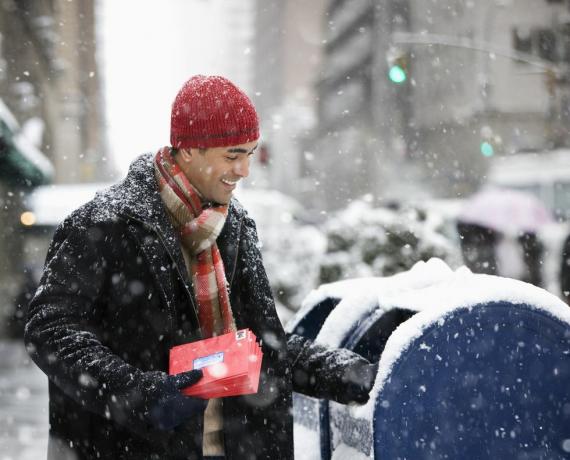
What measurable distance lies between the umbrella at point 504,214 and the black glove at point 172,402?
7.71 meters

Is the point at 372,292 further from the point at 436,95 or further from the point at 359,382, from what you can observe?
the point at 436,95

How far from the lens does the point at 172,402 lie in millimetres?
2117

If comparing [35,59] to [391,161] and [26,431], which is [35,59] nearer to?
[26,431]

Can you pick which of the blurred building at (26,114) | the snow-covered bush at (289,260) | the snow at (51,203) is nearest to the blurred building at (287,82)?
A: the blurred building at (26,114)

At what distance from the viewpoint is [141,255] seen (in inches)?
94.7

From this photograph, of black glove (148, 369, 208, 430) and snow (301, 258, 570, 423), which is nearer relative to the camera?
black glove (148, 369, 208, 430)

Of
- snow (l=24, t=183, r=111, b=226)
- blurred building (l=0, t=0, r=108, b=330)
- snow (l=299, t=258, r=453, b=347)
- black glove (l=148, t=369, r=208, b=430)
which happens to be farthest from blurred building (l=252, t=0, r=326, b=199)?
black glove (l=148, t=369, r=208, b=430)

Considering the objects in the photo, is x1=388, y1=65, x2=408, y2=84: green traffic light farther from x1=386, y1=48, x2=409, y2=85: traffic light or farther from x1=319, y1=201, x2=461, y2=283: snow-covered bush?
x1=319, y1=201, x2=461, y2=283: snow-covered bush

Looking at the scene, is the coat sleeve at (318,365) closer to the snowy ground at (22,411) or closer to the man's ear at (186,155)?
the man's ear at (186,155)

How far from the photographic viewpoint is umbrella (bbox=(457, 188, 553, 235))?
952 cm

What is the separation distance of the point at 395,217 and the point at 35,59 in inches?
719

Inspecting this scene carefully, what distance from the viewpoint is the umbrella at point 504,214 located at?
9.52m

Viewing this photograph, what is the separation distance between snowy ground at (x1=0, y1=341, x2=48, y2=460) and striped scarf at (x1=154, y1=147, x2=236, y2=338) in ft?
15.2

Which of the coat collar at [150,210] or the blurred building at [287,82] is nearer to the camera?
the coat collar at [150,210]
